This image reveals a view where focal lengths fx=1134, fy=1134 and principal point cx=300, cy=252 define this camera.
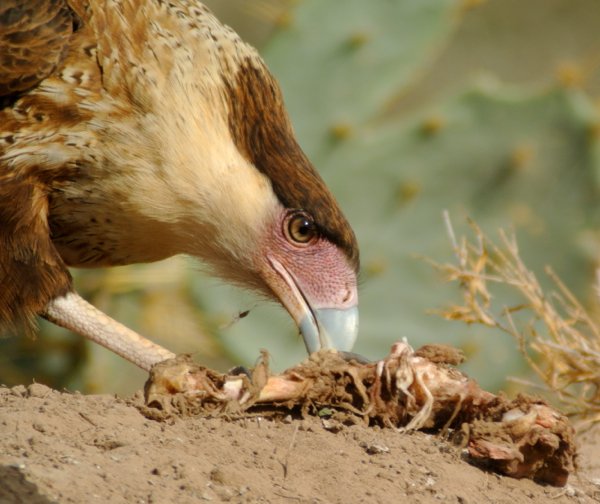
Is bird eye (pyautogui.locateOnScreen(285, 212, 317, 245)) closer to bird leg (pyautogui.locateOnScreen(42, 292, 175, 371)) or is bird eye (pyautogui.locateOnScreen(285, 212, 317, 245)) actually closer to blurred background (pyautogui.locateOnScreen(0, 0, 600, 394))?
bird leg (pyautogui.locateOnScreen(42, 292, 175, 371))

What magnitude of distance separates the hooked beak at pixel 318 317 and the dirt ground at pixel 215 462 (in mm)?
557

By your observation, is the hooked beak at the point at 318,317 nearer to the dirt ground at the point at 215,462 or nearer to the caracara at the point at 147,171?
the caracara at the point at 147,171

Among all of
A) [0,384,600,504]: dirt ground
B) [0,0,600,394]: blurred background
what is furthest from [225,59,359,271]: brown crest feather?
[0,0,600,394]: blurred background

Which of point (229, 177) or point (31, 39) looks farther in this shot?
point (229, 177)

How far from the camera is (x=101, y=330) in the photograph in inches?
143

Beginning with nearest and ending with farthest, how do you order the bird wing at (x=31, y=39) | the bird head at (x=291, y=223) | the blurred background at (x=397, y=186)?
the bird wing at (x=31, y=39)
the bird head at (x=291, y=223)
the blurred background at (x=397, y=186)

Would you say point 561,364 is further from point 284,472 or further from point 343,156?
point 343,156

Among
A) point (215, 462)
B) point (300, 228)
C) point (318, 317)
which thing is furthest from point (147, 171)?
point (215, 462)

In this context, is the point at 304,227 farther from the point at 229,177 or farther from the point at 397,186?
the point at 397,186

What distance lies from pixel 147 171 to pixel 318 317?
73 centimetres

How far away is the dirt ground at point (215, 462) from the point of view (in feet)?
7.98

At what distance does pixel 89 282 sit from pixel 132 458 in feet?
10.7

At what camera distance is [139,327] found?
591cm

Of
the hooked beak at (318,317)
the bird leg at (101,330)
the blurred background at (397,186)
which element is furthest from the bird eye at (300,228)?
the blurred background at (397,186)
